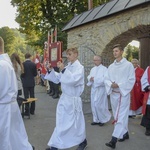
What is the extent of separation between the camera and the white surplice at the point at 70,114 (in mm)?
4246

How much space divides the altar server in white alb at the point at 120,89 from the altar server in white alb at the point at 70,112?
Answer: 2.31 ft

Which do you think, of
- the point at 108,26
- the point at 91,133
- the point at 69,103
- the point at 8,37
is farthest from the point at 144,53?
the point at 8,37

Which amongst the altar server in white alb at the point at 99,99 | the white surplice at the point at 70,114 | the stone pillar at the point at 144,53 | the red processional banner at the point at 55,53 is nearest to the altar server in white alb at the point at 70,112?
the white surplice at the point at 70,114

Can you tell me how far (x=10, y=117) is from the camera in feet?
11.6

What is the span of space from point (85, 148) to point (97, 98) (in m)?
2.15

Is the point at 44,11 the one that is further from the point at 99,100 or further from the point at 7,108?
the point at 7,108

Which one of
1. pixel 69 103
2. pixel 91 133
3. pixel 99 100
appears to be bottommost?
pixel 91 133

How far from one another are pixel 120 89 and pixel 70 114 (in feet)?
3.54

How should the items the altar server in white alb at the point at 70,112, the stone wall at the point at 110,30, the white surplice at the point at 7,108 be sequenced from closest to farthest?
the white surplice at the point at 7,108
the altar server in white alb at the point at 70,112
the stone wall at the point at 110,30

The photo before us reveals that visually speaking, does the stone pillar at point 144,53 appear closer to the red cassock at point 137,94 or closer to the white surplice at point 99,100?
the red cassock at point 137,94

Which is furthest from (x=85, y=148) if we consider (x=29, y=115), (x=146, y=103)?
(x=29, y=115)

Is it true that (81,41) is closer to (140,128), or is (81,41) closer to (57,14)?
(140,128)

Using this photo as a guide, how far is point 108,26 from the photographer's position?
9.08 m

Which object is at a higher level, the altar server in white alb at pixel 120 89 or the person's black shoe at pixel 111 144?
the altar server in white alb at pixel 120 89
